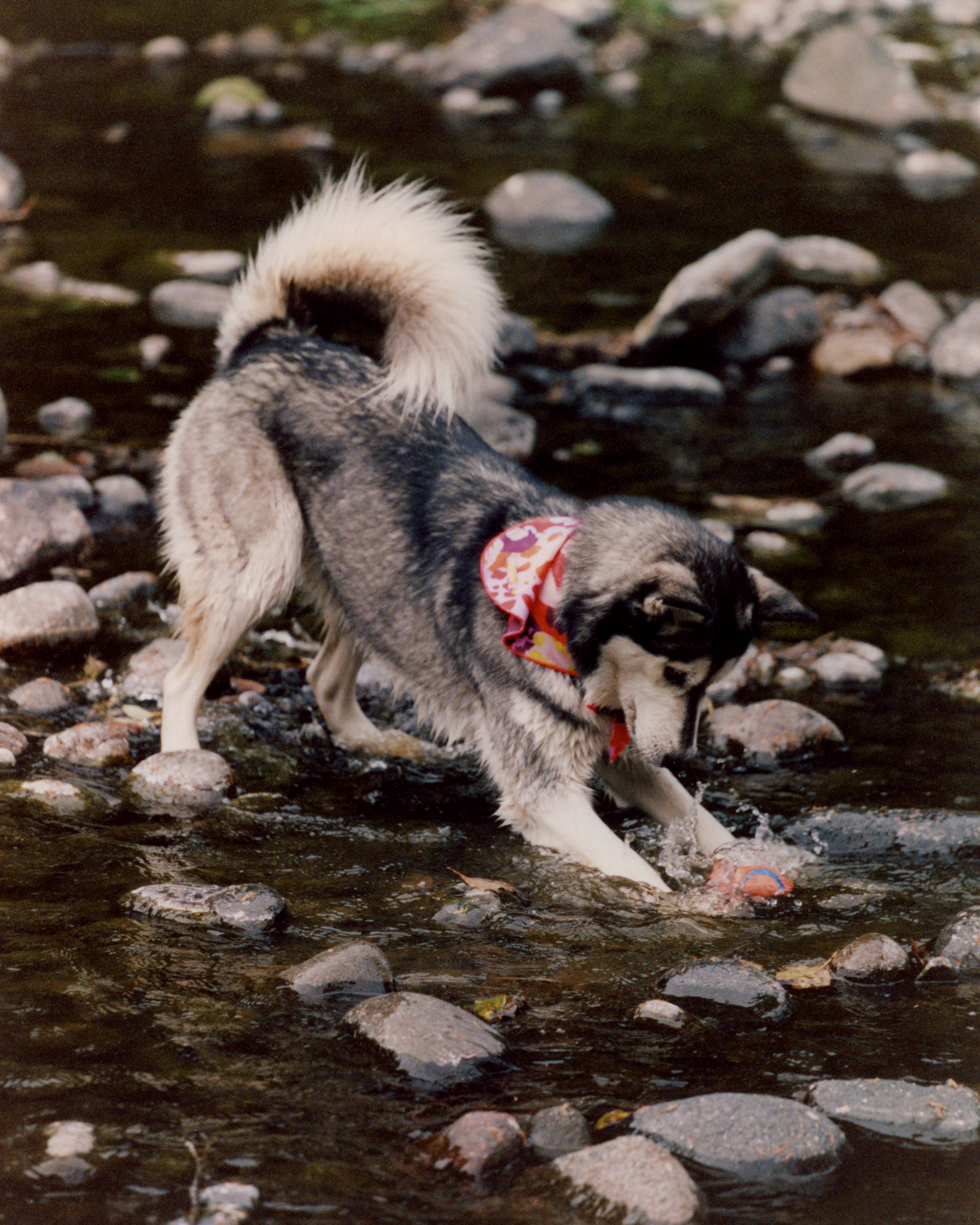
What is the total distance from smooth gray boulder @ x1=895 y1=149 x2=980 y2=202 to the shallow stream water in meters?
4.92

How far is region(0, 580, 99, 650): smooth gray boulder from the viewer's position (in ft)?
18.7

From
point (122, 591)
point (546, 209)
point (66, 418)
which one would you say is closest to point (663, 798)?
point (122, 591)

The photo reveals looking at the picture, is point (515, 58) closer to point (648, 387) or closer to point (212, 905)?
point (648, 387)

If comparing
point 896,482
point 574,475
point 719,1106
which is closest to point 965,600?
point 896,482

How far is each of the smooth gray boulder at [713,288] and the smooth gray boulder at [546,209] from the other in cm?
309

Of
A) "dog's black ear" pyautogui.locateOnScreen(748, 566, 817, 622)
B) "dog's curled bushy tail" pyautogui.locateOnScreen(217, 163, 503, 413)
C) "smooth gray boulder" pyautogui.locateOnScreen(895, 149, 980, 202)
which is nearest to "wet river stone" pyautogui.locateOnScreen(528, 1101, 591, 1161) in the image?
"dog's black ear" pyautogui.locateOnScreen(748, 566, 817, 622)

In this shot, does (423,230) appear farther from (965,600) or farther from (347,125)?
(347,125)

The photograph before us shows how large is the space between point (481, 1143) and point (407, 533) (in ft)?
8.55

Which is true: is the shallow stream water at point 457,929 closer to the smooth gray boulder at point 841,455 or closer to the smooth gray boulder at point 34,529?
the smooth gray boulder at point 841,455

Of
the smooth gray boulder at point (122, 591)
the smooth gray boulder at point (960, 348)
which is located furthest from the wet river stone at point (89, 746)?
the smooth gray boulder at point (960, 348)

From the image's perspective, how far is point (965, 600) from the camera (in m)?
6.47

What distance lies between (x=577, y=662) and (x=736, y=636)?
49 centimetres

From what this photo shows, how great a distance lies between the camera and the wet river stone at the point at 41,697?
5.23 m

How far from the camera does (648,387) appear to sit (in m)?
9.19
